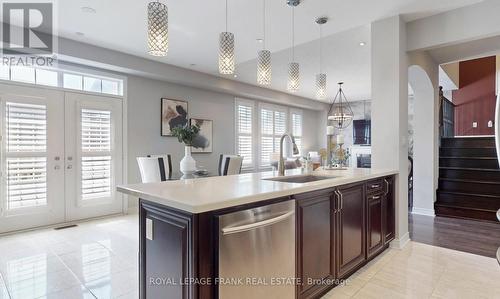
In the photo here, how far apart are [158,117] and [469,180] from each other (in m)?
5.92

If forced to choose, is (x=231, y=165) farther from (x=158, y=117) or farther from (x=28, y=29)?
(x=28, y=29)

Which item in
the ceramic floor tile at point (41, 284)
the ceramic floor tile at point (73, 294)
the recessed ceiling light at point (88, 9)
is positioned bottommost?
the ceramic floor tile at point (73, 294)

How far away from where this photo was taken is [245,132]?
298 inches

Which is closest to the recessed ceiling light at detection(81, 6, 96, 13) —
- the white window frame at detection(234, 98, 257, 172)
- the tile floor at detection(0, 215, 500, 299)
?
the tile floor at detection(0, 215, 500, 299)

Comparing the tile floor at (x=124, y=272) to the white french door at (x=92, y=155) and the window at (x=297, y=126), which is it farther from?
the window at (x=297, y=126)

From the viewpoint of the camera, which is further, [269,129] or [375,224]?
[269,129]

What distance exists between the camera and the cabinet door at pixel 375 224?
110 inches

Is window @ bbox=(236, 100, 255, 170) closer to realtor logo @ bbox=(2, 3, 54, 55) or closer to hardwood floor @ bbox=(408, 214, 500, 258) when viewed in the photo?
hardwood floor @ bbox=(408, 214, 500, 258)

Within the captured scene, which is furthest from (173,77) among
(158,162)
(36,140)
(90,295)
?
(90,295)

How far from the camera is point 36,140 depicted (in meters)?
4.16

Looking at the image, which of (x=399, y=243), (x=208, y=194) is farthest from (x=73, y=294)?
(x=399, y=243)

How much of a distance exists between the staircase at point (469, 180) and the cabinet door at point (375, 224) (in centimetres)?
258

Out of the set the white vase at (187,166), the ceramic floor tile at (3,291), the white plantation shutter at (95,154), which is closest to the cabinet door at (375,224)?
the white vase at (187,166)

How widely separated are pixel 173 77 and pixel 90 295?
13.7ft
